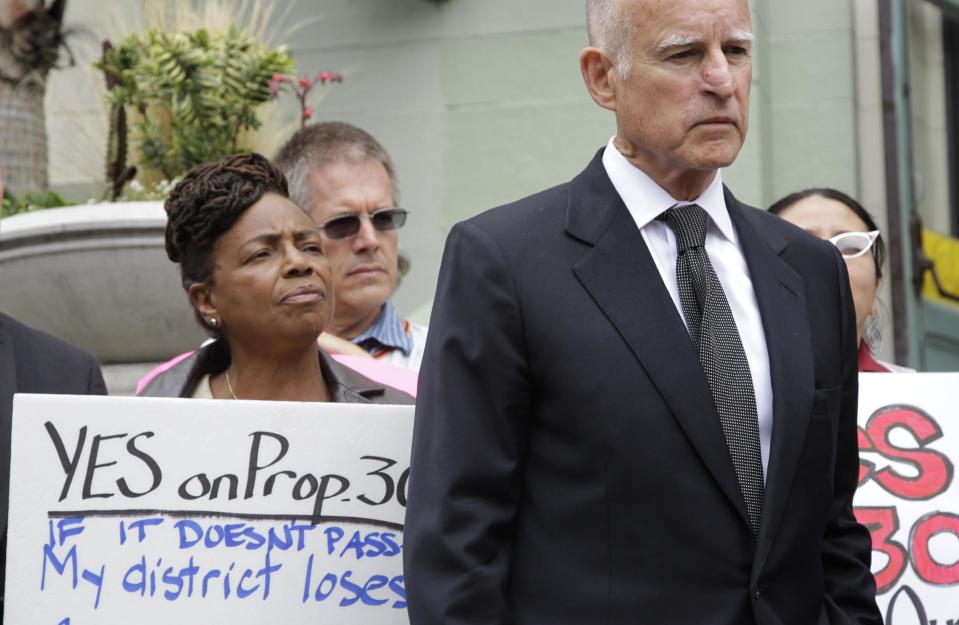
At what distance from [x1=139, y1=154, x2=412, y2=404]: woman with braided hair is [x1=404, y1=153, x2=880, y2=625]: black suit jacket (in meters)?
1.04

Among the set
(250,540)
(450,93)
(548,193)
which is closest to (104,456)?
(250,540)

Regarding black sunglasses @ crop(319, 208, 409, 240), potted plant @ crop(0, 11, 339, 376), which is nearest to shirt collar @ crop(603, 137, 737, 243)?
black sunglasses @ crop(319, 208, 409, 240)

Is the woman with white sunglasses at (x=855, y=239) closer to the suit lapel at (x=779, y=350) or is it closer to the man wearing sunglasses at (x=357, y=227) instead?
the man wearing sunglasses at (x=357, y=227)

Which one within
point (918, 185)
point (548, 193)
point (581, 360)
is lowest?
point (918, 185)

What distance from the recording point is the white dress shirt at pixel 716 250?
2467 mm

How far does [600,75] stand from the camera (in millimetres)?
2629

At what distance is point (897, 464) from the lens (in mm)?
3627

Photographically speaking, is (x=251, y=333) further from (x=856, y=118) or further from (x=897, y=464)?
(x=856, y=118)

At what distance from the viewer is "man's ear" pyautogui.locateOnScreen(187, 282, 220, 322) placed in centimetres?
362

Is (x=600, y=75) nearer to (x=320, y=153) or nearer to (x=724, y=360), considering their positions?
(x=724, y=360)

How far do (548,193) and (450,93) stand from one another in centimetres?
535

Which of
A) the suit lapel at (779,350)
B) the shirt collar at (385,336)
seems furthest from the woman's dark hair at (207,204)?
the suit lapel at (779,350)

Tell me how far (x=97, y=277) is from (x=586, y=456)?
3306mm

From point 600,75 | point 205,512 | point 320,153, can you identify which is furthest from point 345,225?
point 600,75
